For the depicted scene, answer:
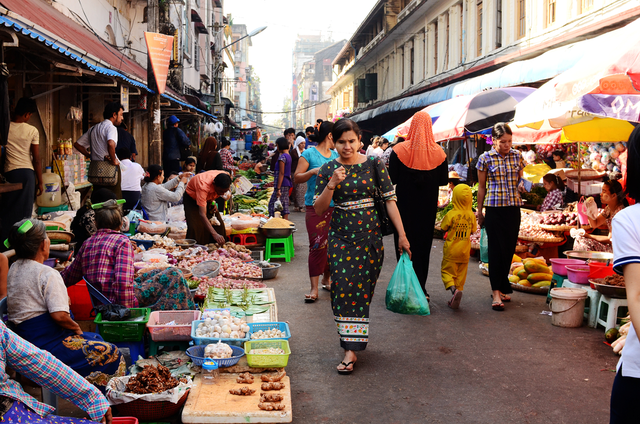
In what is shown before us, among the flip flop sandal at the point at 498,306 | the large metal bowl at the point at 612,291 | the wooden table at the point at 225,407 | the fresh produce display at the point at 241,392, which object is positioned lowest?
the flip flop sandal at the point at 498,306

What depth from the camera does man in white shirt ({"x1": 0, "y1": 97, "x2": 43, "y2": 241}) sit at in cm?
742

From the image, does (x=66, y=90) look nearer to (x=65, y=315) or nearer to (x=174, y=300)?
(x=174, y=300)

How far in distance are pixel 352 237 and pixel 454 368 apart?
4.49 ft

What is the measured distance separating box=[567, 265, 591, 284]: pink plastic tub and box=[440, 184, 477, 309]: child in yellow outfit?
44.1 inches

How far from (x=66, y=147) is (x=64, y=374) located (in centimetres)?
817

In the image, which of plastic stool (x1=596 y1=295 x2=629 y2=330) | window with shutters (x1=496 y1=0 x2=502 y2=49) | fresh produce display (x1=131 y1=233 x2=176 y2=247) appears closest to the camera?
plastic stool (x1=596 y1=295 x2=629 y2=330)

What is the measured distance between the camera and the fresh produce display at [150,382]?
3.75m

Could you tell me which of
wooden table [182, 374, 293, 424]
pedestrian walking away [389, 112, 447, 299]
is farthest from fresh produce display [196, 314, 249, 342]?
pedestrian walking away [389, 112, 447, 299]

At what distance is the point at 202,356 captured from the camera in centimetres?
452

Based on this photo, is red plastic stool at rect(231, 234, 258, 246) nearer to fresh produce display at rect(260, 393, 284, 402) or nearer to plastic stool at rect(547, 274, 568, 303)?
plastic stool at rect(547, 274, 568, 303)

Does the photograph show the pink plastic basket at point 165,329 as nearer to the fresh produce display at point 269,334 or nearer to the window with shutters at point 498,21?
the fresh produce display at point 269,334

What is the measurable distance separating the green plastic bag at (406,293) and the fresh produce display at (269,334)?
946 mm

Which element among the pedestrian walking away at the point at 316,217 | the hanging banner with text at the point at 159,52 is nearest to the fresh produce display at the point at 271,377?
the pedestrian walking away at the point at 316,217

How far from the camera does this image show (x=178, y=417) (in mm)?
3936
